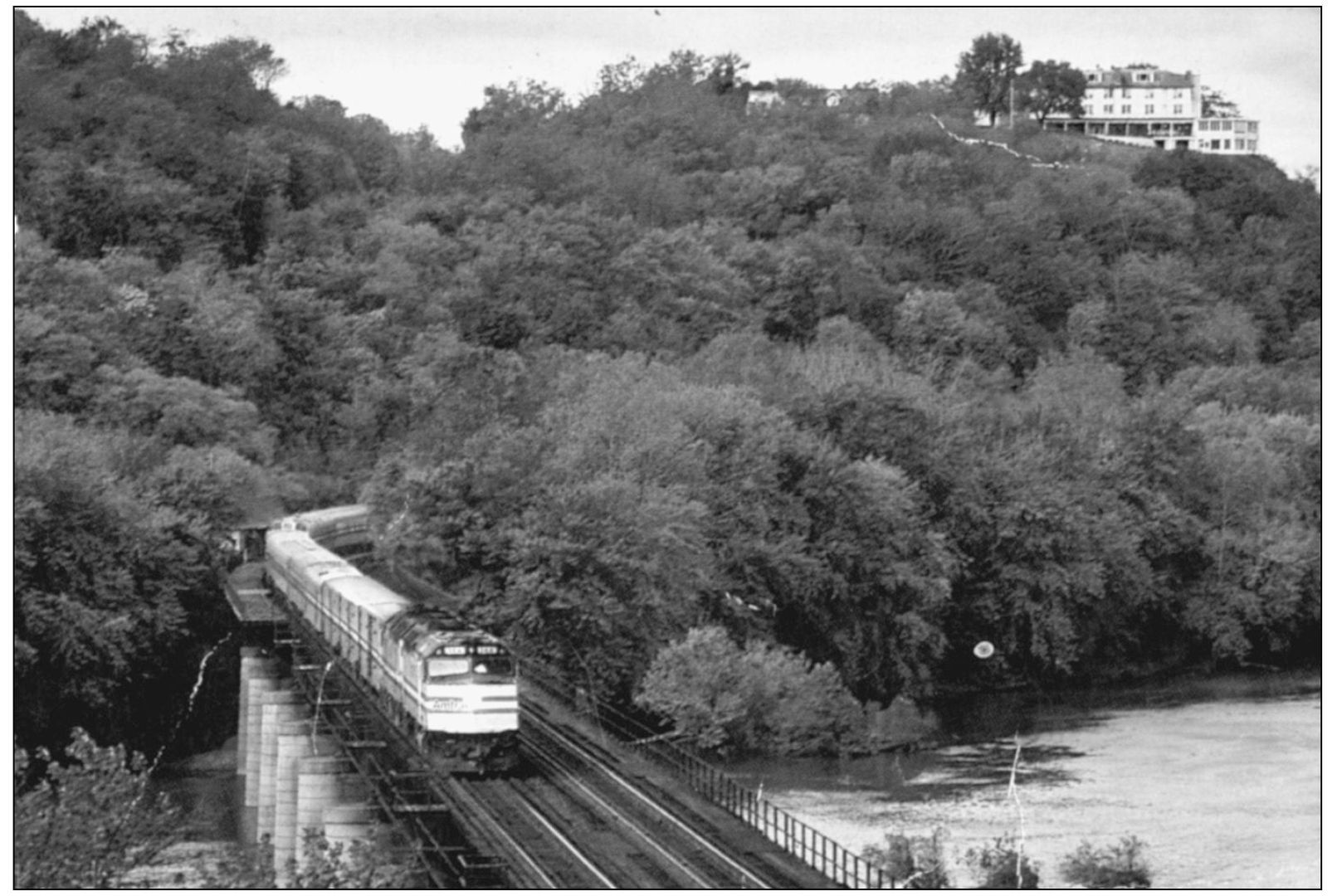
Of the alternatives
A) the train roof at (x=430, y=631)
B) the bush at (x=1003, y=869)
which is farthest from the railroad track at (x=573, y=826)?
the bush at (x=1003, y=869)

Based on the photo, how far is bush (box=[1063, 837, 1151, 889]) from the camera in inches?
1679

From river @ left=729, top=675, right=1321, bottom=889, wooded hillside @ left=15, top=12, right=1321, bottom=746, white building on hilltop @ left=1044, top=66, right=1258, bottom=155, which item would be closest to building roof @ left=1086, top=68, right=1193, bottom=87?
white building on hilltop @ left=1044, top=66, right=1258, bottom=155

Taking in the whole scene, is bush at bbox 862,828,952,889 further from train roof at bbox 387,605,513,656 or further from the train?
train roof at bbox 387,605,513,656

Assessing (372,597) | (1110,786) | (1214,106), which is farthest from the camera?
(1214,106)

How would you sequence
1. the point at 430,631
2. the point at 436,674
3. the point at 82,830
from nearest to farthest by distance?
1. the point at 82,830
2. the point at 436,674
3. the point at 430,631

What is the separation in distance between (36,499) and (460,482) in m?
10.5

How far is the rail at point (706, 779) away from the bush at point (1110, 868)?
12.9 ft

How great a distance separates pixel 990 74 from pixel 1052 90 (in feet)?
14.7

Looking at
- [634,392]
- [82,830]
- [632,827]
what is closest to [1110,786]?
[632,827]

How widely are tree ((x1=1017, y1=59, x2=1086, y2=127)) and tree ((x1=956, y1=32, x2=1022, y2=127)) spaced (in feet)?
4.02

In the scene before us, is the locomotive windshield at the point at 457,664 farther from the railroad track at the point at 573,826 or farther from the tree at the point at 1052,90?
the tree at the point at 1052,90

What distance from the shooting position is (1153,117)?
165000 millimetres

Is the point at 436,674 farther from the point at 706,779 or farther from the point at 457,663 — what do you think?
the point at 706,779

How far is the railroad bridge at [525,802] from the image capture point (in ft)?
115
